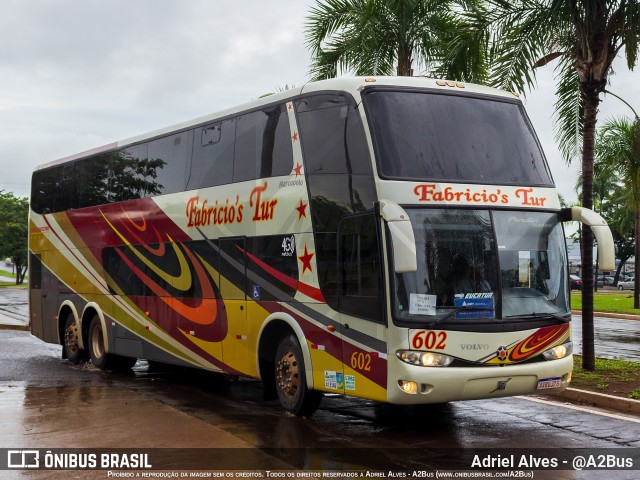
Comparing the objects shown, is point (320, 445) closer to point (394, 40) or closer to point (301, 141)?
point (301, 141)

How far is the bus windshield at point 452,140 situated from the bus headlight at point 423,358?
6.15ft

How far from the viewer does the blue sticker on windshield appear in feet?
31.2

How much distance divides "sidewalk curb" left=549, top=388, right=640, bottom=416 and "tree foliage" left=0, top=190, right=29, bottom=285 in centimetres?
7275

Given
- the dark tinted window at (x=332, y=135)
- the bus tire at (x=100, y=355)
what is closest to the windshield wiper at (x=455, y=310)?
the dark tinted window at (x=332, y=135)

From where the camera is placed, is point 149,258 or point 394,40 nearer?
point 149,258

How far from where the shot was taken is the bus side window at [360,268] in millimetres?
9734

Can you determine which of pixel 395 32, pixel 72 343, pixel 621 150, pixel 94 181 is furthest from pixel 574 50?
pixel 621 150

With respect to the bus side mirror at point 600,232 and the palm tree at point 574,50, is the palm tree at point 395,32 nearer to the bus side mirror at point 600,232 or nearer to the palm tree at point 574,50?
the palm tree at point 574,50

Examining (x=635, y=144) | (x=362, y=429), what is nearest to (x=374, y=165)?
(x=362, y=429)

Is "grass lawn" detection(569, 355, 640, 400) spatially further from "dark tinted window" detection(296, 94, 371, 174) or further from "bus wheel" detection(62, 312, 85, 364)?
"bus wheel" detection(62, 312, 85, 364)

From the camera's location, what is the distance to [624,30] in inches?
541

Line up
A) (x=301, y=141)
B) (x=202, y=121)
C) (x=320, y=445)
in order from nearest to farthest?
1. (x=320, y=445)
2. (x=301, y=141)
3. (x=202, y=121)

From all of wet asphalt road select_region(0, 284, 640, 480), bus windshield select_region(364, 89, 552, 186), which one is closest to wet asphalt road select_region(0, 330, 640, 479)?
wet asphalt road select_region(0, 284, 640, 480)

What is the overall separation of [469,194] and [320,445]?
3.11 m
